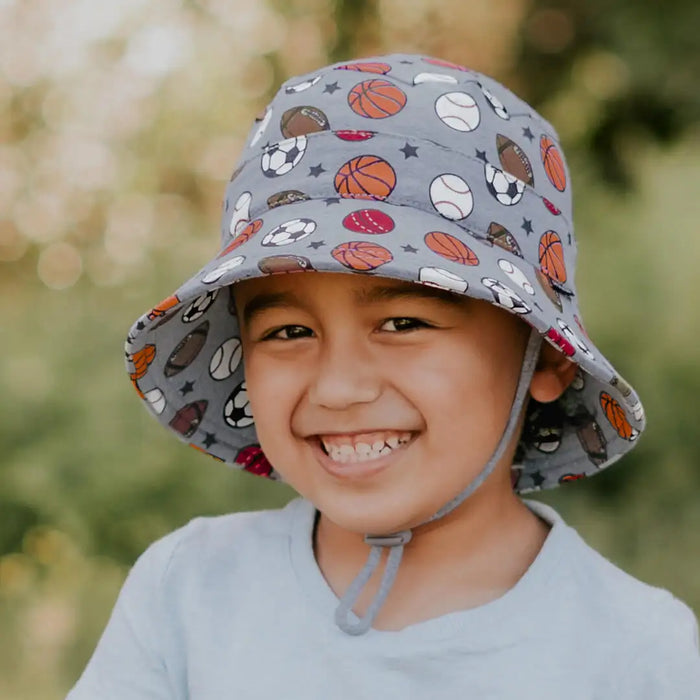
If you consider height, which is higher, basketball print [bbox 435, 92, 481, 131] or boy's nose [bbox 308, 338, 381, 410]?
basketball print [bbox 435, 92, 481, 131]

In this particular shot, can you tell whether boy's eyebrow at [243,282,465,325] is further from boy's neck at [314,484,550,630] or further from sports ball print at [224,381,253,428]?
sports ball print at [224,381,253,428]

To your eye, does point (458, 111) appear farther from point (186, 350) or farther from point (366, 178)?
point (186, 350)

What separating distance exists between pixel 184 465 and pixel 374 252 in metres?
1.78

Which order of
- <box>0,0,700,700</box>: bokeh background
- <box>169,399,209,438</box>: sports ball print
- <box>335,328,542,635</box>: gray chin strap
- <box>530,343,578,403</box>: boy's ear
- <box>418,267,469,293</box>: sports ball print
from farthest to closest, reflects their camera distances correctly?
<box>0,0,700,700</box>: bokeh background < <box>169,399,209,438</box>: sports ball print < <box>530,343,578,403</box>: boy's ear < <box>335,328,542,635</box>: gray chin strap < <box>418,267,469,293</box>: sports ball print

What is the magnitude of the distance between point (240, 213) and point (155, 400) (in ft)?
1.14

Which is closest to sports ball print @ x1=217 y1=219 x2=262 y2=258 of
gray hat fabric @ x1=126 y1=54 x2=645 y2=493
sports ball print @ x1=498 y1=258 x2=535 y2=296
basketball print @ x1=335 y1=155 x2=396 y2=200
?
gray hat fabric @ x1=126 y1=54 x2=645 y2=493

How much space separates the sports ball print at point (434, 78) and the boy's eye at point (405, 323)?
1.10ft

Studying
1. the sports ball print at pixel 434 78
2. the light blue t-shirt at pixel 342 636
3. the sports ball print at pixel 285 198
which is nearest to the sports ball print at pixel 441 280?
the sports ball print at pixel 285 198

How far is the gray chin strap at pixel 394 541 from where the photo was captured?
58.0 inches

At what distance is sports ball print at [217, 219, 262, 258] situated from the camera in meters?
1.43

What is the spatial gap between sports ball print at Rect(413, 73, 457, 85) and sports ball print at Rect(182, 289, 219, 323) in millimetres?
438

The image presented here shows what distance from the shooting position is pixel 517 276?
137 centimetres

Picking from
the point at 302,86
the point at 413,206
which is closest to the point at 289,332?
the point at 413,206

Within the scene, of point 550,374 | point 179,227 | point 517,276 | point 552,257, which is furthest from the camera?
point 179,227
